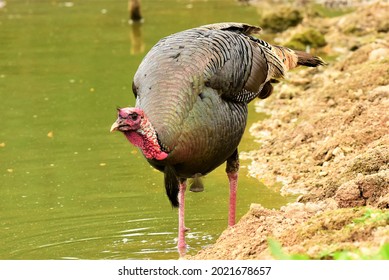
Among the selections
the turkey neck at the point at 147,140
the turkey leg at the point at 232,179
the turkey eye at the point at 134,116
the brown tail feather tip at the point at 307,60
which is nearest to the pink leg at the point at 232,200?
the turkey leg at the point at 232,179

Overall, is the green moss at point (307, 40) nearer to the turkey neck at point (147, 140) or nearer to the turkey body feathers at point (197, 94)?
the turkey body feathers at point (197, 94)

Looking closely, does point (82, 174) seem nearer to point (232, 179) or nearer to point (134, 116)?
point (232, 179)

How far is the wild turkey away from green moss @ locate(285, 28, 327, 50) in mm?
11615

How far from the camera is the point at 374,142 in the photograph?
1057 centimetres

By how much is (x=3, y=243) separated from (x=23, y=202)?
1452mm

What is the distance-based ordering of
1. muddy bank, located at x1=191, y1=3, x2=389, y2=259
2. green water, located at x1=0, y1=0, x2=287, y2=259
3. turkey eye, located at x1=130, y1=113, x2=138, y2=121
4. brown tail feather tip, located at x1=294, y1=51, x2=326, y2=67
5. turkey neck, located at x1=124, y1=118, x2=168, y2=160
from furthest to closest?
brown tail feather tip, located at x1=294, y1=51, x2=326, y2=67 < green water, located at x1=0, y1=0, x2=287, y2=259 < turkey neck, located at x1=124, y1=118, x2=168, y2=160 < turkey eye, located at x1=130, y1=113, x2=138, y2=121 < muddy bank, located at x1=191, y1=3, x2=389, y2=259

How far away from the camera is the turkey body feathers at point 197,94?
25.6ft

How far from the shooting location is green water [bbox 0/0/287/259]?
940 centimetres

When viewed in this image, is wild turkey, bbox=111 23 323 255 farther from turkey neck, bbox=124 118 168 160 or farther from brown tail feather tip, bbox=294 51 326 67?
brown tail feather tip, bbox=294 51 326 67

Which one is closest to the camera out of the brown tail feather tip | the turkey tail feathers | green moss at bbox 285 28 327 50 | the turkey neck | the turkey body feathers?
the turkey neck

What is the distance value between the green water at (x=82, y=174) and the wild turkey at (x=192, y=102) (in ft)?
2.18

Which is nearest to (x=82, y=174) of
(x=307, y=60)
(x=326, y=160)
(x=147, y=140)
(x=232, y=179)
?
(x=232, y=179)

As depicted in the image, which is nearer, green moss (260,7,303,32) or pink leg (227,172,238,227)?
pink leg (227,172,238,227)

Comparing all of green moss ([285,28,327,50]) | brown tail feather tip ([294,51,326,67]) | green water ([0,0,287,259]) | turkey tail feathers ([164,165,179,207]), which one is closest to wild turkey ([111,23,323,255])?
turkey tail feathers ([164,165,179,207])
